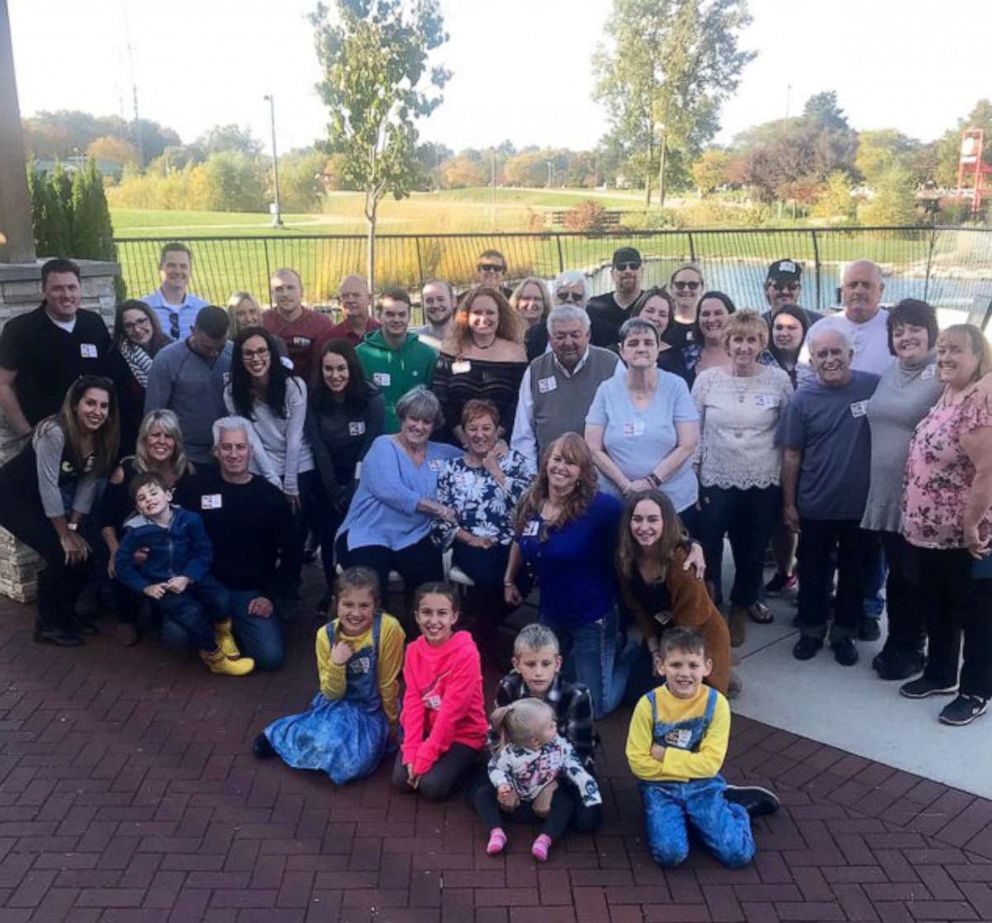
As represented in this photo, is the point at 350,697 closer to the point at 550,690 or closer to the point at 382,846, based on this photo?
the point at 382,846

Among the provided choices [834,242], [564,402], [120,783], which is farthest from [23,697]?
[834,242]

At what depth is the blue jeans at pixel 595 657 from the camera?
15.0 ft

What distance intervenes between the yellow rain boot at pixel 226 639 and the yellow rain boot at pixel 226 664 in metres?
0.03

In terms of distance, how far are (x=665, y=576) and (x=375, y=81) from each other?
1511 cm

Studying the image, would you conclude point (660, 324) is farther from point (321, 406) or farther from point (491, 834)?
point (491, 834)

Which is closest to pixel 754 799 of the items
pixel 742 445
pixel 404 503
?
pixel 742 445

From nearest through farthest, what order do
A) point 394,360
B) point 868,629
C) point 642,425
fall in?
point 642,425 < point 868,629 < point 394,360

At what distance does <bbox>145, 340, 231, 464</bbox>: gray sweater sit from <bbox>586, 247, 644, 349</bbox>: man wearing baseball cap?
98.2 inches

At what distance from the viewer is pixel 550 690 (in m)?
3.87

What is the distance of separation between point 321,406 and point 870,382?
10.3 ft

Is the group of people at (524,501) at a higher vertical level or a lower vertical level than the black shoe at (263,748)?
higher

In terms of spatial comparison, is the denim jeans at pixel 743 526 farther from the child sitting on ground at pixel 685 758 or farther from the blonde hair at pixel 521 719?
the blonde hair at pixel 521 719

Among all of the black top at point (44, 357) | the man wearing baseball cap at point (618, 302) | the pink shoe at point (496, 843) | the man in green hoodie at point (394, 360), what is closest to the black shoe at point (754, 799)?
the pink shoe at point (496, 843)

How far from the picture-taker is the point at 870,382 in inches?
194
